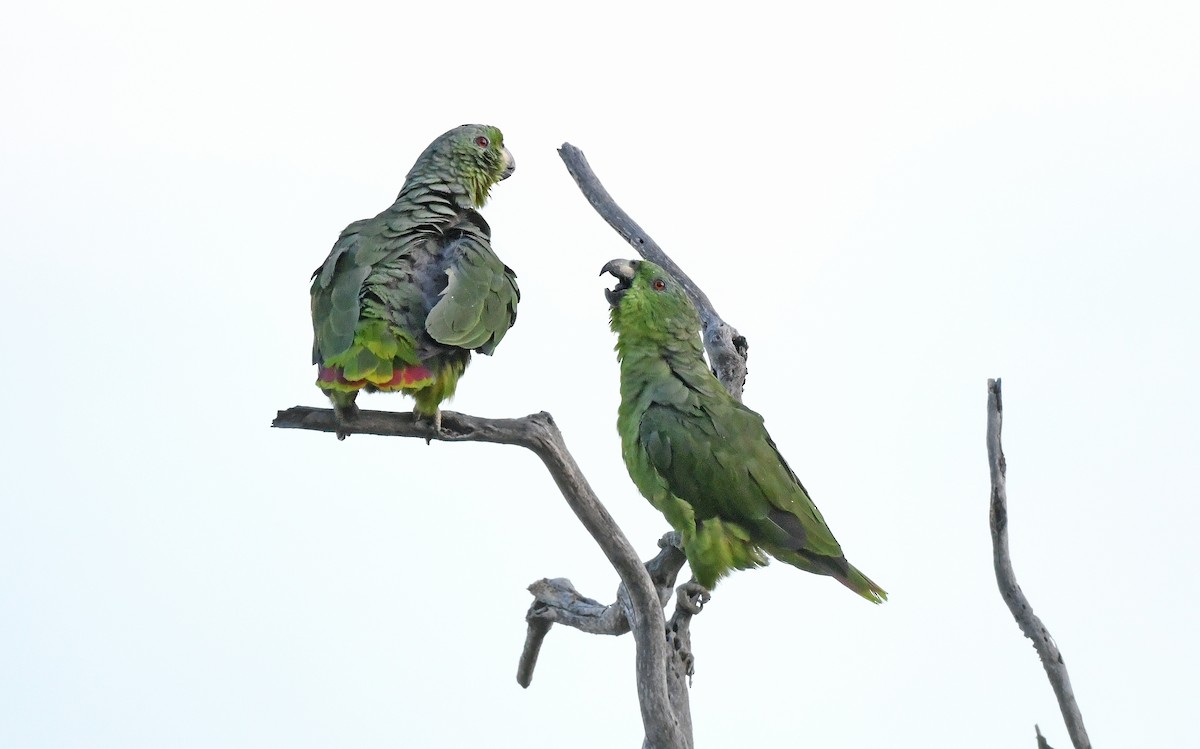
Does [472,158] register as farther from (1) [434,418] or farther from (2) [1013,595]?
(2) [1013,595]

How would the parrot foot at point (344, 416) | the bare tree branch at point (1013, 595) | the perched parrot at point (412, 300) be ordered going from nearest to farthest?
the perched parrot at point (412, 300) < the parrot foot at point (344, 416) < the bare tree branch at point (1013, 595)

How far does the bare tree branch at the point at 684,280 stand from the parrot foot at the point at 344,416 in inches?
61.1

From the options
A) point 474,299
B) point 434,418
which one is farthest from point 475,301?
point 434,418

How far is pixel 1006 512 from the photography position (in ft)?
9.78

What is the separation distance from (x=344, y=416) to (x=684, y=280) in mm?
1678

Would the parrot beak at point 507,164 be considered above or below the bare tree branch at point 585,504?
above

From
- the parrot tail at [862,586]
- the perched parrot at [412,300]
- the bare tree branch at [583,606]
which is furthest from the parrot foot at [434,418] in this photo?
the parrot tail at [862,586]

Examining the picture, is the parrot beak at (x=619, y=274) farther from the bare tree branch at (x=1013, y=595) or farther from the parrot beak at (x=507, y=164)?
the bare tree branch at (x=1013, y=595)

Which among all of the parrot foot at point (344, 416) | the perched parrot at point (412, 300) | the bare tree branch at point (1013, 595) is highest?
the perched parrot at point (412, 300)

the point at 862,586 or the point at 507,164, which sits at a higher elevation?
the point at 507,164

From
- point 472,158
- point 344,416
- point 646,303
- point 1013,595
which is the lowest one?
point 1013,595

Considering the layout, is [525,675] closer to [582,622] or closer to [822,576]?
[582,622]

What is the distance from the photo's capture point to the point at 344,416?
2832mm

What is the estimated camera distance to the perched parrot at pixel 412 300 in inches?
107
